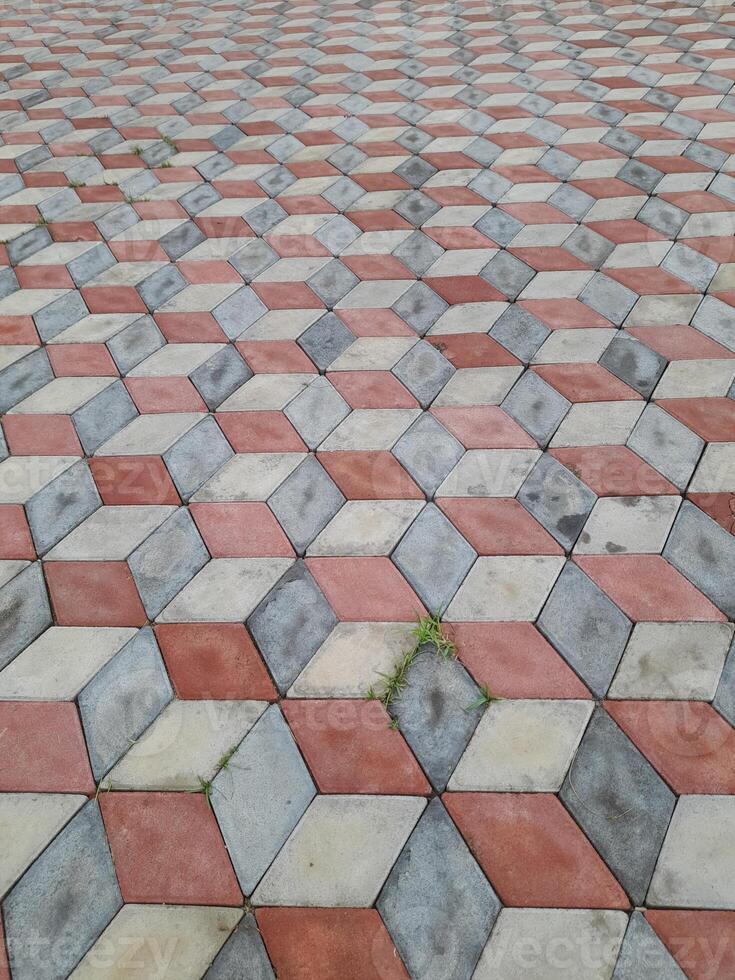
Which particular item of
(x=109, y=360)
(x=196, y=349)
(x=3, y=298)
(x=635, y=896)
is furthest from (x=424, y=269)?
(x=635, y=896)

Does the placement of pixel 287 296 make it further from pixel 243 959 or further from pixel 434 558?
pixel 243 959

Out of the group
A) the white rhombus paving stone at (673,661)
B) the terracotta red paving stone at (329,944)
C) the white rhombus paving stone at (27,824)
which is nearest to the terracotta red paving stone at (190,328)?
the white rhombus paving stone at (27,824)

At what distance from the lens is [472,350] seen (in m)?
2.28

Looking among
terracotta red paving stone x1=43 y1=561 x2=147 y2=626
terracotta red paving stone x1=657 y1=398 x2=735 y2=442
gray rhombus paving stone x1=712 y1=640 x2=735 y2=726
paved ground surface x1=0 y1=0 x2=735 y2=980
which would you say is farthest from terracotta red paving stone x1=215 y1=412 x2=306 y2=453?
gray rhombus paving stone x1=712 y1=640 x2=735 y2=726

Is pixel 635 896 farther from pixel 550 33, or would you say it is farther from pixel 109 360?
pixel 550 33

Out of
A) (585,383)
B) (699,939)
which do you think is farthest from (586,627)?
(585,383)

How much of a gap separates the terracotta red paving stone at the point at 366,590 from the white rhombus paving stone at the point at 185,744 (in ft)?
0.94

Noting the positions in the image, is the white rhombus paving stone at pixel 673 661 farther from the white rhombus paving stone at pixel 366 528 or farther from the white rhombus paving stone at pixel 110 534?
the white rhombus paving stone at pixel 110 534

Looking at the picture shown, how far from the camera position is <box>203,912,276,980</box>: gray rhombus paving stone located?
3.73ft

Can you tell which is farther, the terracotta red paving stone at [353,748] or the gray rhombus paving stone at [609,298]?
the gray rhombus paving stone at [609,298]

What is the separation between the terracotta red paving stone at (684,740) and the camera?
1.31 m

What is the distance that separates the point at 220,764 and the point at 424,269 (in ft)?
6.21

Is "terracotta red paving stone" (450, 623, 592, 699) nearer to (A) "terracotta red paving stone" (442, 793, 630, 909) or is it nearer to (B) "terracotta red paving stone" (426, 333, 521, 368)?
(A) "terracotta red paving stone" (442, 793, 630, 909)

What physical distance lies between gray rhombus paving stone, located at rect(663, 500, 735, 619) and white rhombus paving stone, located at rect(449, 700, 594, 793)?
1.36 feet
